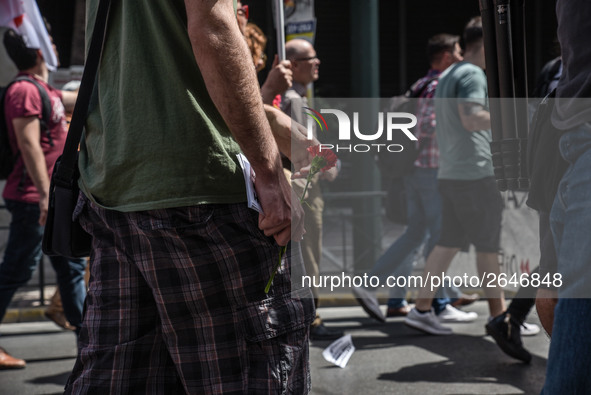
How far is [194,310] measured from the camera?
202 cm

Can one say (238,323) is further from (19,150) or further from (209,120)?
(19,150)

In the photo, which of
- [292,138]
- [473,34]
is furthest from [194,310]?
[473,34]

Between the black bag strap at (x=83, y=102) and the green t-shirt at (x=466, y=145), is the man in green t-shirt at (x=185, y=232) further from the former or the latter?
the green t-shirt at (x=466, y=145)

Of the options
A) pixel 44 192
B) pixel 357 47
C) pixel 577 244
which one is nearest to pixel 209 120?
pixel 577 244

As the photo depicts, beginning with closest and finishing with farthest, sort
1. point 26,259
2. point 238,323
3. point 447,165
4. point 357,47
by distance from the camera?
point 238,323 < point 26,259 < point 447,165 < point 357,47

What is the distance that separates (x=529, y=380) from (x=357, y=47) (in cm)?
387

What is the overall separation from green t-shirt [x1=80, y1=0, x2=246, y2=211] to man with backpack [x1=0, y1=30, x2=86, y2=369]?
2362mm

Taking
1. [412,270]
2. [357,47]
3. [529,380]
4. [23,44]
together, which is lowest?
[529,380]

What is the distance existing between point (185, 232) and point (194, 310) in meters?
0.20

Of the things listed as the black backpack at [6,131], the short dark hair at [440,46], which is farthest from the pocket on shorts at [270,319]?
the short dark hair at [440,46]

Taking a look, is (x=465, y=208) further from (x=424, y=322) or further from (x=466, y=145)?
(x=424, y=322)

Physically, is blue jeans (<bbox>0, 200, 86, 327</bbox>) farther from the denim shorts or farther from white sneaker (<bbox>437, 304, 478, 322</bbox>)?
white sneaker (<bbox>437, 304, 478, 322</bbox>)

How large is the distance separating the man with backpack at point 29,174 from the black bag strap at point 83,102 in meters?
2.10

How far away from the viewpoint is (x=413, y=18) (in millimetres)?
14133
